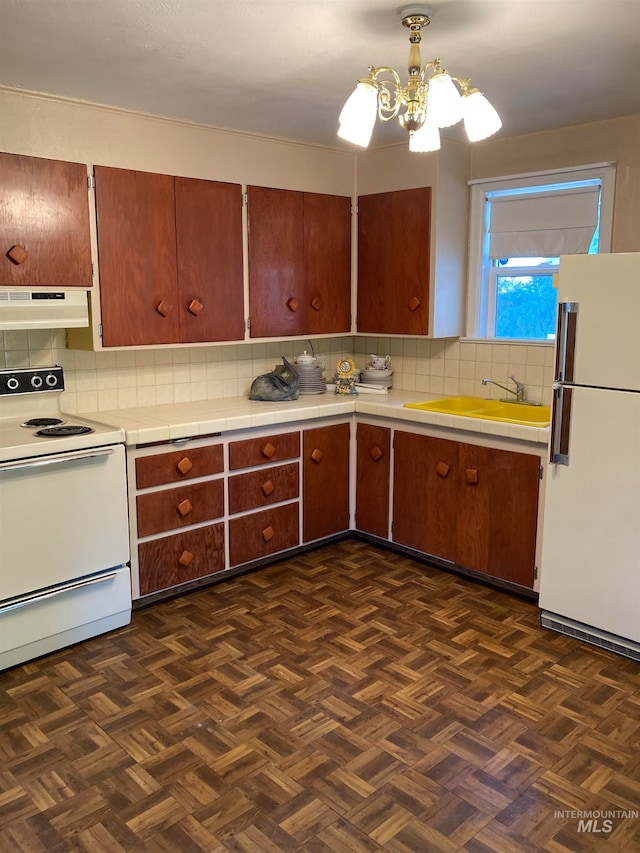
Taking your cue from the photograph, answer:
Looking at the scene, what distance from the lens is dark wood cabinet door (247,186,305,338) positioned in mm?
3902

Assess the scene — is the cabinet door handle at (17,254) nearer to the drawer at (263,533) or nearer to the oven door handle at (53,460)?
the oven door handle at (53,460)

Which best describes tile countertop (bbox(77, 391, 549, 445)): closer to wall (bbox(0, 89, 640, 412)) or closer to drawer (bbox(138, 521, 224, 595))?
wall (bbox(0, 89, 640, 412))

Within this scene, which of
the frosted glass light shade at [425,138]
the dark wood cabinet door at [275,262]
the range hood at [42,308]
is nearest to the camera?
the frosted glass light shade at [425,138]

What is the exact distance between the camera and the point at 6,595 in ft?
9.23

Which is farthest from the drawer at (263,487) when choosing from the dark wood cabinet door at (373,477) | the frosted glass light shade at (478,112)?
the frosted glass light shade at (478,112)

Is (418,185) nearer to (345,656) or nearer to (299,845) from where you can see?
(345,656)

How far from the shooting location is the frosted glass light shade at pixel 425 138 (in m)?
2.26

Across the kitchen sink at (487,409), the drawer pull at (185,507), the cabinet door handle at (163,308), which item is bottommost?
the drawer pull at (185,507)

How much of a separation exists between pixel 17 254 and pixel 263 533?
1.86 meters

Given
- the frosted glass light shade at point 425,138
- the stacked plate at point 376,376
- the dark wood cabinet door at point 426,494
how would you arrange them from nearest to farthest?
the frosted glass light shade at point 425,138
the dark wood cabinet door at point 426,494
the stacked plate at point 376,376

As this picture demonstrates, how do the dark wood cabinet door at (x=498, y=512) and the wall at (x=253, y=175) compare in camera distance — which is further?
the dark wood cabinet door at (x=498, y=512)

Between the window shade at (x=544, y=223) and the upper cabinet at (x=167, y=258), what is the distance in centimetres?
151

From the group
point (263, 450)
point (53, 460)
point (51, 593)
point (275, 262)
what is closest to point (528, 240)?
point (275, 262)

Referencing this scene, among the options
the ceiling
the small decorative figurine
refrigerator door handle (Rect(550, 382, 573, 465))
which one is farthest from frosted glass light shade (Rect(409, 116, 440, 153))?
the small decorative figurine
